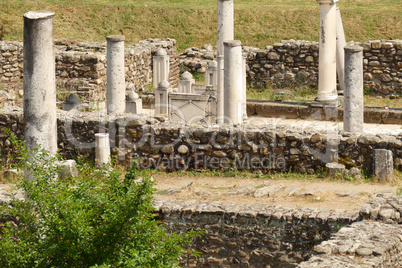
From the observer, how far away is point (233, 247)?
9969mm

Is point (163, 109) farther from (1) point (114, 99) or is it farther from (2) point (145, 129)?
(2) point (145, 129)

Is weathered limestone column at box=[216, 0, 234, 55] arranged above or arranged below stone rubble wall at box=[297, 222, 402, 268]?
above

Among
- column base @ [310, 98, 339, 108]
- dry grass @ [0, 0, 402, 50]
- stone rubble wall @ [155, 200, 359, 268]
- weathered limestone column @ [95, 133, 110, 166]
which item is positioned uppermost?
dry grass @ [0, 0, 402, 50]

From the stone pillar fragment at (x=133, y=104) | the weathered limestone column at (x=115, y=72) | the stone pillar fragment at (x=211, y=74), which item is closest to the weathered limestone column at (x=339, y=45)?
the stone pillar fragment at (x=211, y=74)

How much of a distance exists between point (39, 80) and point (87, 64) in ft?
33.9

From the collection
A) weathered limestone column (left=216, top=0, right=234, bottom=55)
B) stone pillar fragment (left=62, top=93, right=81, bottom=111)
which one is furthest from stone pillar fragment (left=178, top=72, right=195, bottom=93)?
stone pillar fragment (left=62, top=93, right=81, bottom=111)

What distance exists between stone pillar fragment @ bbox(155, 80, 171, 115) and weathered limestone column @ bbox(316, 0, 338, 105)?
12.0 ft

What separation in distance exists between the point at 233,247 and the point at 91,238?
2.81 meters

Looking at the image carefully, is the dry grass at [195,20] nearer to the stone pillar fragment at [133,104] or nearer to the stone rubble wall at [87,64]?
the stone rubble wall at [87,64]

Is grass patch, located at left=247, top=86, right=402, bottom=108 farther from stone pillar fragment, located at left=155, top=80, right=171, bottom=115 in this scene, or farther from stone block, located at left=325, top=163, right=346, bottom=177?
stone block, located at left=325, top=163, right=346, bottom=177

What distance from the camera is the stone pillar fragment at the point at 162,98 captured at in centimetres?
1700

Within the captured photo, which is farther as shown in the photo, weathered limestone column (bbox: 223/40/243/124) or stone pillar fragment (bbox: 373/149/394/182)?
weathered limestone column (bbox: 223/40/243/124)

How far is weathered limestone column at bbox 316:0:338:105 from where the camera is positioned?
58.4ft

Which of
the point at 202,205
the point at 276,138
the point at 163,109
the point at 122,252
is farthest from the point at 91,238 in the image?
the point at 163,109
